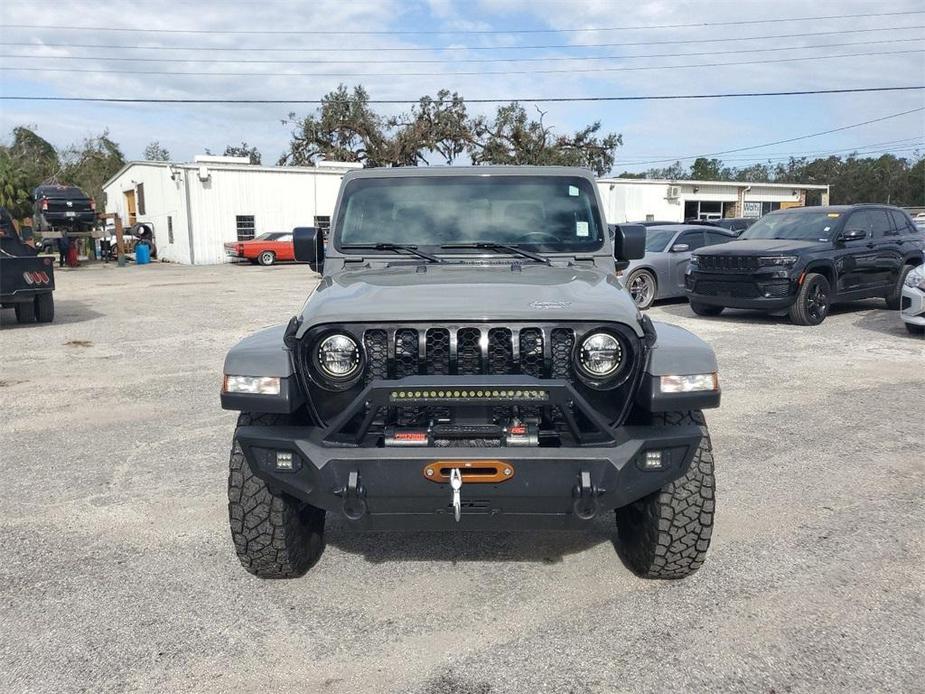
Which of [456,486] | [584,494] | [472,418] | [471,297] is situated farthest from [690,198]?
[456,486]

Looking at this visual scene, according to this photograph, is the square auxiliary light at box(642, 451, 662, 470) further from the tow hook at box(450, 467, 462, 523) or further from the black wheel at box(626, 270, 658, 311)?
the black wheel at box(626, 270, 658, 311)

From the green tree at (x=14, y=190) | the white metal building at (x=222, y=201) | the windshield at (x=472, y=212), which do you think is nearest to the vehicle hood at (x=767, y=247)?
the windshield at (x=472, y=212)

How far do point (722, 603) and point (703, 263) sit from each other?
9444mm

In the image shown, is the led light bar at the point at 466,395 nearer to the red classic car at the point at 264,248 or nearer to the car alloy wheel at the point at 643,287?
the car alloy wheel at the point at 643,287

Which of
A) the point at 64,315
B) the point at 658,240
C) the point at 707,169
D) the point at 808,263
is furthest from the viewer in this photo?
the point at 707,169

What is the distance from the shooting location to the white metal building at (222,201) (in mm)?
32438

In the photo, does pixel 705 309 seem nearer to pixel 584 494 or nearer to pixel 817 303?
pixel 817 303

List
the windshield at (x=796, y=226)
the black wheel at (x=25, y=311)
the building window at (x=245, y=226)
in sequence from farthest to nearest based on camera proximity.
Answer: the building window at (x=245, y=226) < the black wheel at (x=25, y=311) < the windshield at (x=796, y=226)

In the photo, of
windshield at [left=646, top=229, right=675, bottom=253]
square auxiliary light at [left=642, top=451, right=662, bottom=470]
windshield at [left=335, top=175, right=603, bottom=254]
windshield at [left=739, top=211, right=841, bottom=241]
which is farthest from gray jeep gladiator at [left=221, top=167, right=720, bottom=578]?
windshield at [left=646, top=229, right=675, bottom=253]

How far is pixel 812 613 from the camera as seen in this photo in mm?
3350

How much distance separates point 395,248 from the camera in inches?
173

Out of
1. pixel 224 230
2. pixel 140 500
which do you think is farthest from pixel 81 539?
pixel 224 230

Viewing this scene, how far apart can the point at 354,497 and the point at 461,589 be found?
0.92 meters

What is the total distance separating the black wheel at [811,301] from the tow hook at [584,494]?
9.45m
